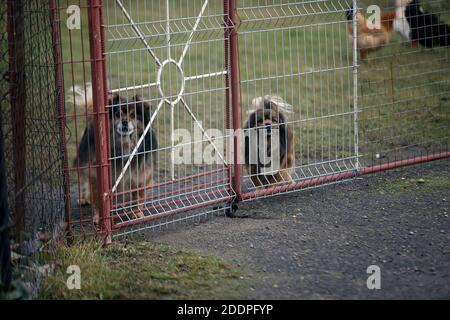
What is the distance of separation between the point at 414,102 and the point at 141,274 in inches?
228

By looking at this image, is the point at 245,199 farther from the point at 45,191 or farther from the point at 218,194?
the point at 45,191

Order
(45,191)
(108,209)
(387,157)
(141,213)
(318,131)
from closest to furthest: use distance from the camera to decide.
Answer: (45,191), (108,209), (141,213), (387,157), (318,131)

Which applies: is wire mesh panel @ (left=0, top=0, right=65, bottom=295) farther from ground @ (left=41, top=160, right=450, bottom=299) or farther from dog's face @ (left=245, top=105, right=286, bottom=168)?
dog's face @ (left=245, top=105, right=286, bottom=168)

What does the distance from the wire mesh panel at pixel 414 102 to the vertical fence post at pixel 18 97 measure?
3.47 m

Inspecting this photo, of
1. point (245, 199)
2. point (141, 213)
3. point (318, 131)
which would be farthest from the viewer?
point (318, 131)

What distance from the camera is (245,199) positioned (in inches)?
230

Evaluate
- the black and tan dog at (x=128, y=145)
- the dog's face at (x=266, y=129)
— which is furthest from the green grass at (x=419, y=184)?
the black and tan dog at (x=128, y=145)

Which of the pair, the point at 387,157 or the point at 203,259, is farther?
the point at 387,157

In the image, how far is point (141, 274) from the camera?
14.4 ft

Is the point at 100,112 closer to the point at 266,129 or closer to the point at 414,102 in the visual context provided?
the point at 266,129

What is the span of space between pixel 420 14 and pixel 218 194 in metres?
3.34
